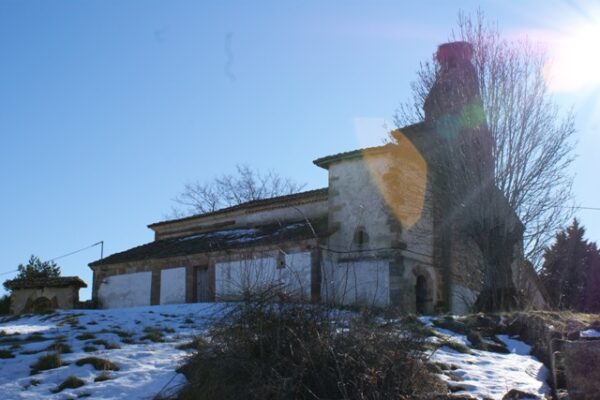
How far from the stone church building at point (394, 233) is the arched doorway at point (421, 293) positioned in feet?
0.11

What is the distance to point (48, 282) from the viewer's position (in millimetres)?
26141

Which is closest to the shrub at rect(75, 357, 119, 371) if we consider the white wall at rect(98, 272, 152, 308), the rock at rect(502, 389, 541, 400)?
the rock at rect(502, 389, 541, 400)

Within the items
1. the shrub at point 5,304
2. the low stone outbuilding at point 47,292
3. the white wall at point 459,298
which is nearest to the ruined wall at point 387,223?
the white wall at point 459,298

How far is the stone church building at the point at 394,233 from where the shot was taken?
1692cm

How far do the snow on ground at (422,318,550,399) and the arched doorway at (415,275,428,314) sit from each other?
38.4ft

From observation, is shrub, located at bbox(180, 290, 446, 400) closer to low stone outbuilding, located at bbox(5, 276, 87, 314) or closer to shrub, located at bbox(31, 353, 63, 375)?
shrub, located at bbox(31, 353, 63, 375)

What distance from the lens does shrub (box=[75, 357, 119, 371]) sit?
7469mm

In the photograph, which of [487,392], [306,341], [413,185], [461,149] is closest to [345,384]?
[306,341]

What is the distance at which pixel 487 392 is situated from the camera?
262 inches

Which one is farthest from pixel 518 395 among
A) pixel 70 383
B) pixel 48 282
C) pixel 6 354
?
pixel 48 282

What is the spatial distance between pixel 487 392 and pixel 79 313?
397 inches

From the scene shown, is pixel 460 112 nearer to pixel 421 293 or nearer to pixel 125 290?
pixel 421 293

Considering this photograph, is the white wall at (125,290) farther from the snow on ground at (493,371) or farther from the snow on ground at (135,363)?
the snow on ground at (493,371)

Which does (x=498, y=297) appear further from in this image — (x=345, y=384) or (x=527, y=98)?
(x=345, y=384)
